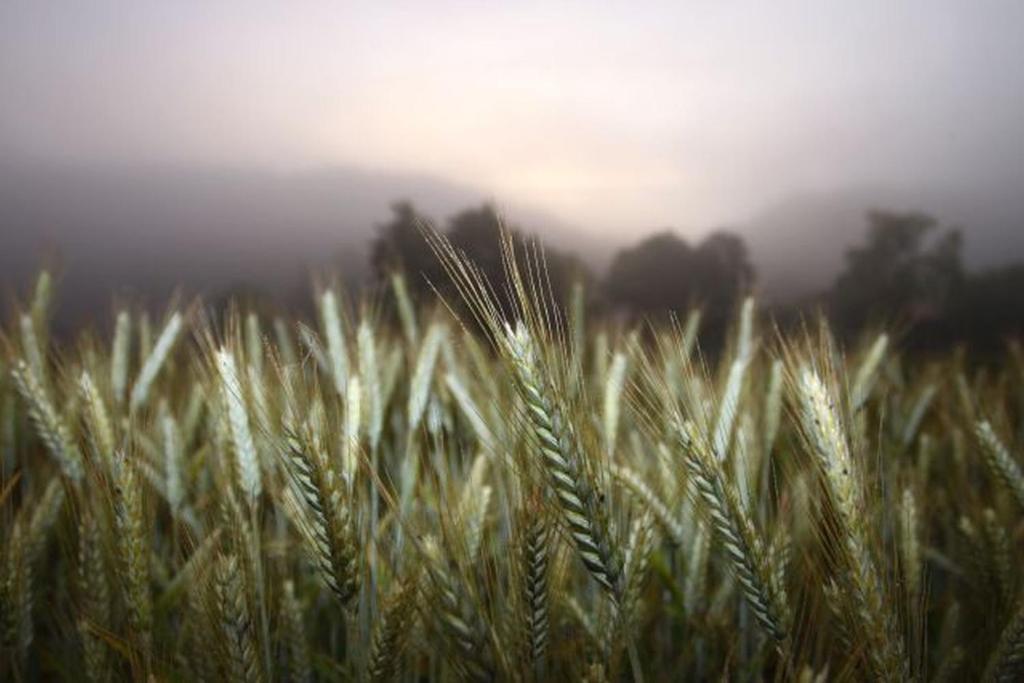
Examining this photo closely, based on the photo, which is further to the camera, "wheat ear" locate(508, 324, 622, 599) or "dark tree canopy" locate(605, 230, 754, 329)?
"dark tree canopy" locate(605, 230, 754, 329)

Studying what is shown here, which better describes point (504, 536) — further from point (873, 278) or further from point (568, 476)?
point (873, 278)

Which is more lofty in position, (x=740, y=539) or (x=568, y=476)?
(x=568, y=476)

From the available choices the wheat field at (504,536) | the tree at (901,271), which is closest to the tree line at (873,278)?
the tree at (901,271)

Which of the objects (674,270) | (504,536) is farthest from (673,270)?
(504,536)

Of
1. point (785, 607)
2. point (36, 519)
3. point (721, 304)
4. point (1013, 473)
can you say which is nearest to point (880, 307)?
point (721, 304)

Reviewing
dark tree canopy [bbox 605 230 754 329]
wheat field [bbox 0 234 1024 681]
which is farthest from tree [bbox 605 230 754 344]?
wheat field [bbox 0 234 1024 681]

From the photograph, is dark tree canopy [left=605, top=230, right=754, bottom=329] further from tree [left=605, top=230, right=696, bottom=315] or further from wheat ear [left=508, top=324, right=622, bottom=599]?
wheat ear [left=508, top=324, right=622, bottom=599]

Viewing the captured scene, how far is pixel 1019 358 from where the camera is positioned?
388cm

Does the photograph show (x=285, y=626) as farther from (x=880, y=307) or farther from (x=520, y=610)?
(x=880, y=307)

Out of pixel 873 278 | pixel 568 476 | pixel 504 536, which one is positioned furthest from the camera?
pixel 873 278

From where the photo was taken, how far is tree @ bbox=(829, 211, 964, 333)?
7750 mm

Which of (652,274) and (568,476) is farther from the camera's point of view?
(652,274)

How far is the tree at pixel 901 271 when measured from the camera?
25.4 feet

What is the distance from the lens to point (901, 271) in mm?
7988
